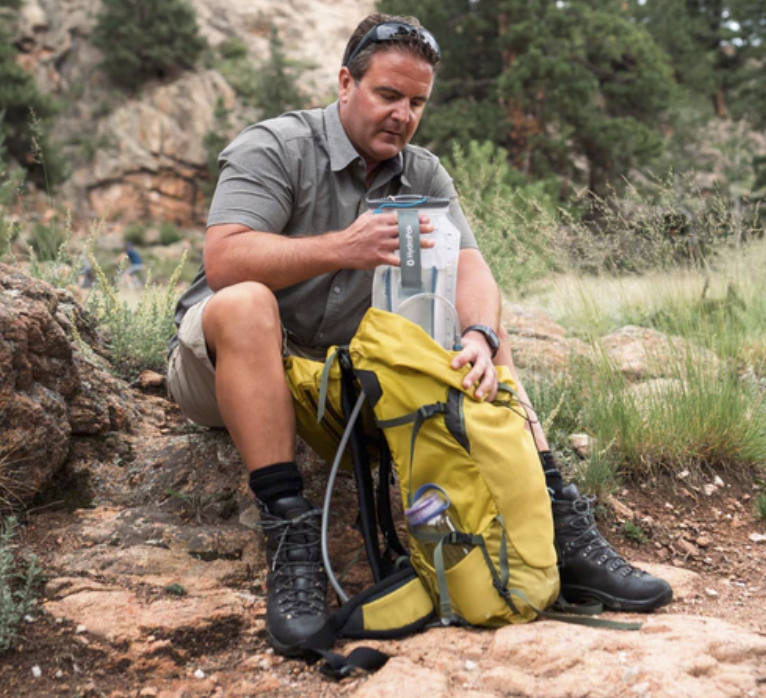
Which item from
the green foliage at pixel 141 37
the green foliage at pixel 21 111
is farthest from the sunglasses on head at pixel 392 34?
the green foliage at pixel 141 37

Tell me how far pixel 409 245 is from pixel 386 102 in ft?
2.10

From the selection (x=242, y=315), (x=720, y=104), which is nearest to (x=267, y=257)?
(x=242, y=315)

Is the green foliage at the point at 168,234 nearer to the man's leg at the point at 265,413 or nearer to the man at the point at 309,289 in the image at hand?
the man at the point at 309,289

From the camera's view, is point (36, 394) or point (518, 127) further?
point (518, 127)

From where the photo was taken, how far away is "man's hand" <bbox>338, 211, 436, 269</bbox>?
2129mm

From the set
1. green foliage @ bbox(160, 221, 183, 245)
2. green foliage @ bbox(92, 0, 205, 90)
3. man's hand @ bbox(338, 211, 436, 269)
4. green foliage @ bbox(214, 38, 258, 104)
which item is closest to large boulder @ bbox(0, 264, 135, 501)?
man's hand @ bbox(338, 211, 436, 269)

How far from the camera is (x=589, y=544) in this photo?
2.21 m

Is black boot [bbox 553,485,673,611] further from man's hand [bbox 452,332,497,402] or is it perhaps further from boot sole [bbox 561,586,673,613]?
man's hand [bbox 452,332,497,402]

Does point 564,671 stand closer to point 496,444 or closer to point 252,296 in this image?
point 496,444

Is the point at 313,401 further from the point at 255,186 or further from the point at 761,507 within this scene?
the point at 761,507

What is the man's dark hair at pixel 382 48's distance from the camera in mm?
2480

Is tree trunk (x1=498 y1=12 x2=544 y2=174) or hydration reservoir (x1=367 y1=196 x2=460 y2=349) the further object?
tree trunk (x1=498 y1=12 x2=544 y2=174)

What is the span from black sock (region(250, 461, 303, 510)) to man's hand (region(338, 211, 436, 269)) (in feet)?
1.92

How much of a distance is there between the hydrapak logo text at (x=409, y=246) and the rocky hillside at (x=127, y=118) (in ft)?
86.4
